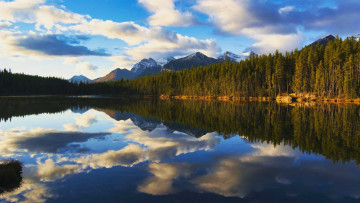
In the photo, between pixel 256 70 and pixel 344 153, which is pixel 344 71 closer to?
pixel 256 70

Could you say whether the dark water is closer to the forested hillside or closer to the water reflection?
the water reflection

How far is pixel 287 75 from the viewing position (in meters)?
105

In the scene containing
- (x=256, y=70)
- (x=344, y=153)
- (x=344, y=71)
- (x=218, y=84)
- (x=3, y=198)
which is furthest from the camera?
(x=218, y=84)

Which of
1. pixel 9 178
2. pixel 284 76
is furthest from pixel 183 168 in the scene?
pixel 284 76

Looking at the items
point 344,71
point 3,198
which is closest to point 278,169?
point 3,198

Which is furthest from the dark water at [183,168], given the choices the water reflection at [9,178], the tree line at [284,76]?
the tree line at [284,76]

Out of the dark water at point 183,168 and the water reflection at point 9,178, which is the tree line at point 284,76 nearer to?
the dark water at point 183,168

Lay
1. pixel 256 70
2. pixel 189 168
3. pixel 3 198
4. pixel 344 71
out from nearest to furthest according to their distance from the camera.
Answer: pixel 3 198 < pixel 189 168 < pixel 344 71 < pixel 256 70

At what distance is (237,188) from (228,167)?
3.16 meters

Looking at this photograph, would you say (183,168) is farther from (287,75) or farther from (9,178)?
(287,75)

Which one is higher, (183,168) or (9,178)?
(9,178)

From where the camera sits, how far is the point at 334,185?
11.3 meters

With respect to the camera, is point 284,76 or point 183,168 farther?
point 284,76

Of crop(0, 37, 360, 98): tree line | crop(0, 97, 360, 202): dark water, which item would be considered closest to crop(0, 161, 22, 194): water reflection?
crop(0, 97, 360, 202): dark water
